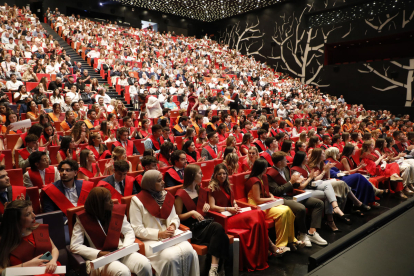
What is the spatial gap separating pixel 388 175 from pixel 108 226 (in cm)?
422

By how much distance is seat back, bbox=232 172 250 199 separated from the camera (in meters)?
2.89

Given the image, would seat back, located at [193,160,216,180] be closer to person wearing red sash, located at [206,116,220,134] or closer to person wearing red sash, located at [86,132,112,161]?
person wearing red sash, located at [86,132,112,161]

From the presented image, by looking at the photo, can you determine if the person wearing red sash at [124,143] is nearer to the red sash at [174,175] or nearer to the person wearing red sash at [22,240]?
the red sash at [174,175]

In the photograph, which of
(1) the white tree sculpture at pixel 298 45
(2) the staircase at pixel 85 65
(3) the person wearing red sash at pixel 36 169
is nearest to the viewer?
(3) the person wearing red sash at pixel 36 169

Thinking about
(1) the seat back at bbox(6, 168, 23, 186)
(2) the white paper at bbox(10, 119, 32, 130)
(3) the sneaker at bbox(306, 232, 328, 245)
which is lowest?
(3) the sneaker at bbox(306, 232, 328, 245)

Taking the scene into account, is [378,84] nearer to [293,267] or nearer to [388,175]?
[388,175]

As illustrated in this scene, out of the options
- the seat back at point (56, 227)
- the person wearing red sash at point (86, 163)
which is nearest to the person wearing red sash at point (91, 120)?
the person wearing red sash at point (86, 163)

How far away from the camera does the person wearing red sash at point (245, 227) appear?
239 cm

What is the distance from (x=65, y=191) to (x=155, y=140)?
90.4 inches

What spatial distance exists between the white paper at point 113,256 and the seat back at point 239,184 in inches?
52.0

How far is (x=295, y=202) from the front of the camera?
2.84 meters

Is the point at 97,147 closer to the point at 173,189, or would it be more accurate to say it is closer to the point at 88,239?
the point at 173,189

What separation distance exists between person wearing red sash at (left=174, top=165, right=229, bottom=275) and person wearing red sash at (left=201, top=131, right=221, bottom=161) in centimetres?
159

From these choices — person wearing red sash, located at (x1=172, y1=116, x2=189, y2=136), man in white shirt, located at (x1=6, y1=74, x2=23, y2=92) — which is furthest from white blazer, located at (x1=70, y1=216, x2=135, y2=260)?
man in white shirt, located at (x1=6, y1=74, x2=23, y2=92)
